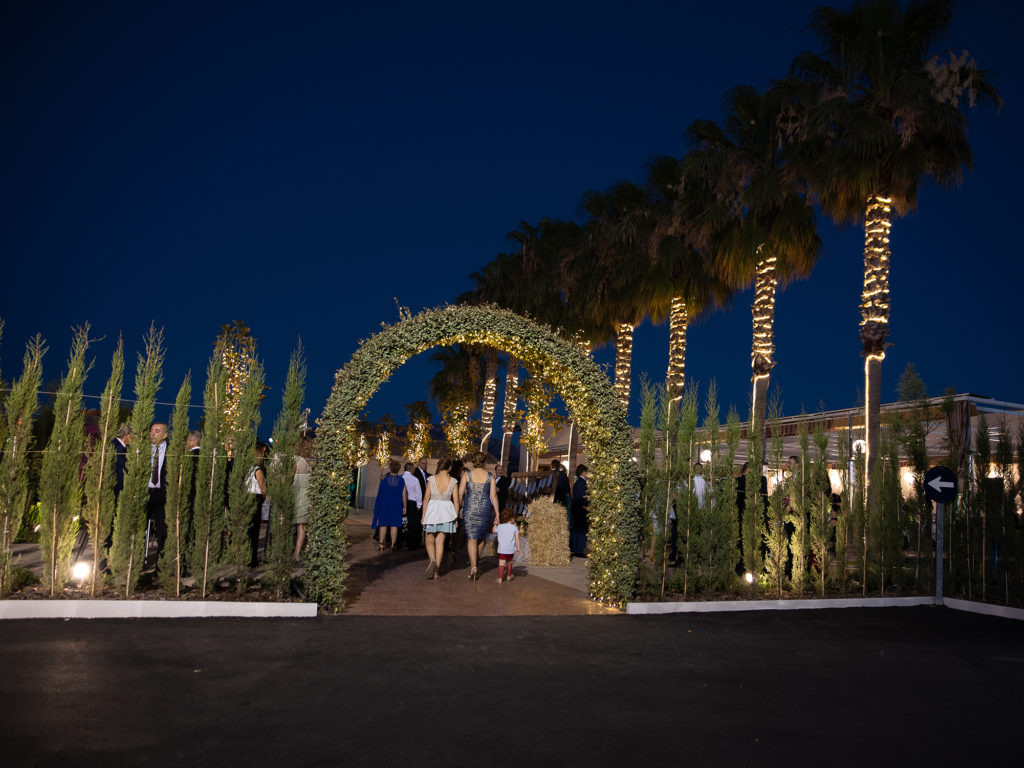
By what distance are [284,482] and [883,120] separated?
13.5 metres

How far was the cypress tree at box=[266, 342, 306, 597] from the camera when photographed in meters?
8.23

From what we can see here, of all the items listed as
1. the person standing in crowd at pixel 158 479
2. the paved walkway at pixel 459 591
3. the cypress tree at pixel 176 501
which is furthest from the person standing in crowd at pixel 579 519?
the cypress tree at pixel 176 501

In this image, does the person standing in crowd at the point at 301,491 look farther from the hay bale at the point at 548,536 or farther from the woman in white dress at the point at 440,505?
the hay bale at the point at 548,536

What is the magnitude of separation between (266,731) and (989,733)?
14.0 feet

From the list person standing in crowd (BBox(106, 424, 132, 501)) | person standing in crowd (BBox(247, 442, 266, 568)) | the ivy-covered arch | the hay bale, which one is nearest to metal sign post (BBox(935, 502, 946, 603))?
the ivy-covered arch

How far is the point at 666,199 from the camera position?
21438 mm

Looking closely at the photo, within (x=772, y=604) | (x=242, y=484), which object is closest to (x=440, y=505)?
(x=242, y=484)

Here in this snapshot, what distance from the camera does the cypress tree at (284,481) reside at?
27.0 ft

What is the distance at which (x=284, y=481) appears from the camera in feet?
27.4

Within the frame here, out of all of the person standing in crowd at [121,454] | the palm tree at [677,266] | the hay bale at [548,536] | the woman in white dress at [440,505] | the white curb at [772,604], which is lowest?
the white curb at [772,604]

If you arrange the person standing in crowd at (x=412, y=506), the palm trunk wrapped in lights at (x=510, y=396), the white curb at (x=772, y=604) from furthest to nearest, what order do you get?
the palm trunk wrapped in lights at (x=510, y=396) → the person standing in crowd at (x=412, y=506) → the white curb at (x=772, y=604)

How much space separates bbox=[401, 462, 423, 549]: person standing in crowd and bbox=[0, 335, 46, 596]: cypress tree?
24.7 feet

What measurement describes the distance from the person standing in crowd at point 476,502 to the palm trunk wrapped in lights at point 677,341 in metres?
10.5

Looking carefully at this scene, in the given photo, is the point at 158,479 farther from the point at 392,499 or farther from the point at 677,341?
the point at 677,341
